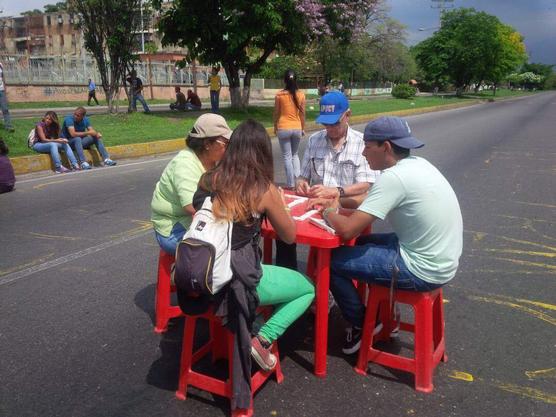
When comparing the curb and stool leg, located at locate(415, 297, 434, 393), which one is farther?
the curb

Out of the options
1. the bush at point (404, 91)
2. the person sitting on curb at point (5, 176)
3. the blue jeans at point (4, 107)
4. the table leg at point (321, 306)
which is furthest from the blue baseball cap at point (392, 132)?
the bush at point (404, 91)

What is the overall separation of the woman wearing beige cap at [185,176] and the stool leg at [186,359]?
2.48ft

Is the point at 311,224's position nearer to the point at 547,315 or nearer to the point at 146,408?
the point at 146,408

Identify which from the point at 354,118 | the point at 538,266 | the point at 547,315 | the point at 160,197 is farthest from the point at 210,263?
the point at 354,118

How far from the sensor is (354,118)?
840 inches

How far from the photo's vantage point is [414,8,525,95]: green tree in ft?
167

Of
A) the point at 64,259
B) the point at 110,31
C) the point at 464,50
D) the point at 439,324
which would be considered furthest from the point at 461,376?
the point at 464,50

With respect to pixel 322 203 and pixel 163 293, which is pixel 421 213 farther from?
pixel 163 293

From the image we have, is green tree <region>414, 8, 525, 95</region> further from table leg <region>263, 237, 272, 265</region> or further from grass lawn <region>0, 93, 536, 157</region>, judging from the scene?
table leg <region>263, 237, 272, 265</region>

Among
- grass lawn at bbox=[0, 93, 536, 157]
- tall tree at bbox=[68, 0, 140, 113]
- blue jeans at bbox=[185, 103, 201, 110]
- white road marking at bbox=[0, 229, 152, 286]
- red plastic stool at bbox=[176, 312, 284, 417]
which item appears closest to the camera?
red plastic stool at bbox=[176, 312, 284, 417]

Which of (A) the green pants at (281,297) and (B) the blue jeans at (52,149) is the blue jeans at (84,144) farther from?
(A) the green pants at (281,297)

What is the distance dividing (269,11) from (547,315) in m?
15.3

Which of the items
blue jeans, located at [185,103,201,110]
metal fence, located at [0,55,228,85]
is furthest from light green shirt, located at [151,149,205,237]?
metal fence, located at [0,55,228,85]

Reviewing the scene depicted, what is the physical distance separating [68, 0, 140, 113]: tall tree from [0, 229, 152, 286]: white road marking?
41.6 feet
